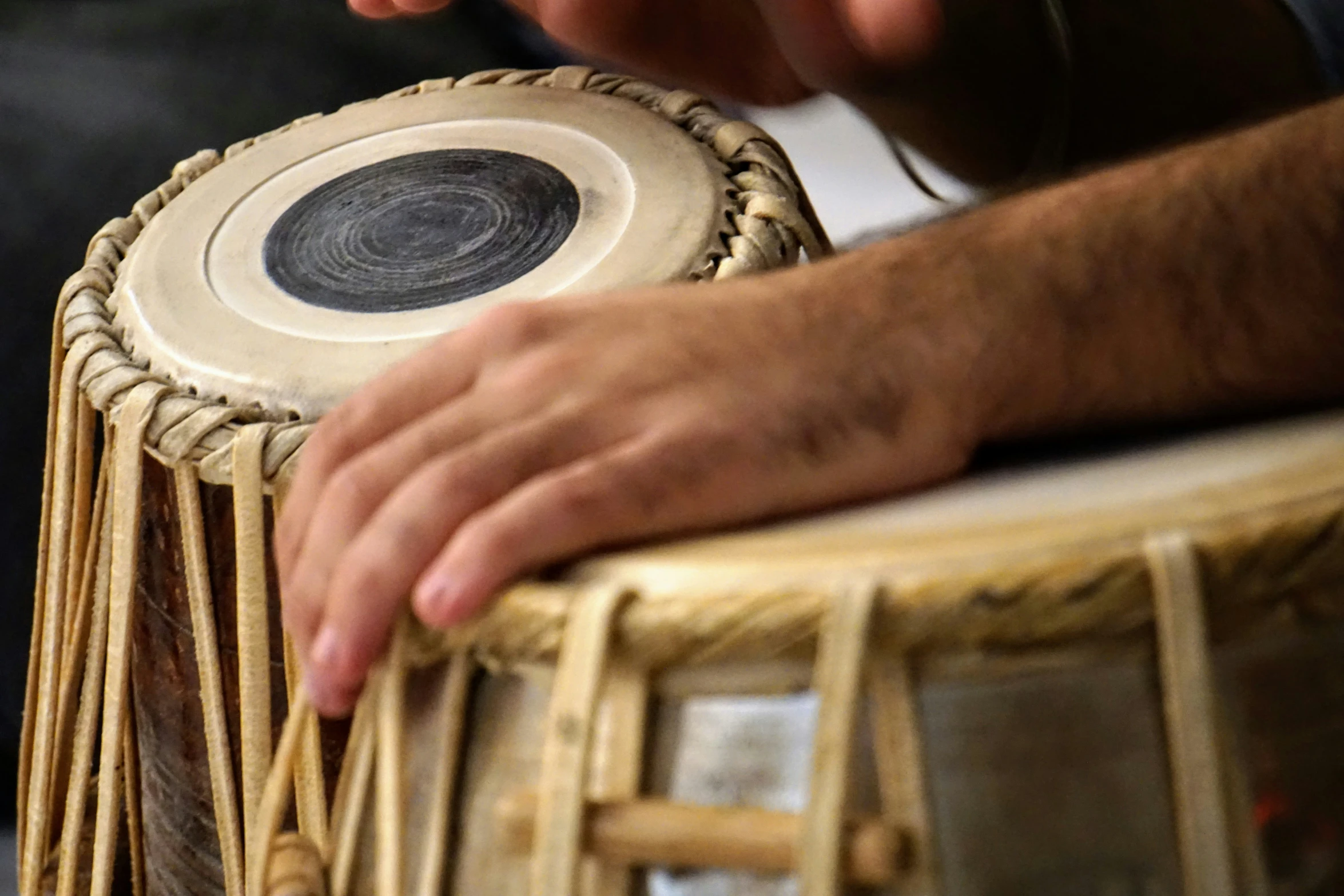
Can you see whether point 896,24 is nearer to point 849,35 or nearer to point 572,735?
point 849,35

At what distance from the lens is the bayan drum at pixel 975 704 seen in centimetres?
47

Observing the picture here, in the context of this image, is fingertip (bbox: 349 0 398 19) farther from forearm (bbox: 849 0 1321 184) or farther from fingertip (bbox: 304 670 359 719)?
fingertip (bbox: 304 670 359 719)

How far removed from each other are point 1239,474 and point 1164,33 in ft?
2.75

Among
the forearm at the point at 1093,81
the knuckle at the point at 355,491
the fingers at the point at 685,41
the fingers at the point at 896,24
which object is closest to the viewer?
the knuckle at the point at 355,491

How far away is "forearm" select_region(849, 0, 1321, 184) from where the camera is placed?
119 cm

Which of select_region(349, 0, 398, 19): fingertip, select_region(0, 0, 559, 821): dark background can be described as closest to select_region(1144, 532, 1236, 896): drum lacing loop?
select_region(349, 0, 398, 19): fingertip

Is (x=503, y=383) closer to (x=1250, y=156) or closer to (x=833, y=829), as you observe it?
(x=833, y=829)

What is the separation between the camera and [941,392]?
1.88 feet

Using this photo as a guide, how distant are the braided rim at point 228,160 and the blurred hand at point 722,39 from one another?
0.16 feet

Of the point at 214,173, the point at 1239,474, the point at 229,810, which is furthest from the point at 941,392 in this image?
the point at 214,173

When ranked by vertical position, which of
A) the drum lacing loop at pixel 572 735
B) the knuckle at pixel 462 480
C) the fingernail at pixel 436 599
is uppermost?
the knuckle at pixel 462 480

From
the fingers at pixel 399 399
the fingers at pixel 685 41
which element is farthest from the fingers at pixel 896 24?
the fingers at pixel 685 41

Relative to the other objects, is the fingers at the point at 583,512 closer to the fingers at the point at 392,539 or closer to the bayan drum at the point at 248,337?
the fingers at the point at 392,539

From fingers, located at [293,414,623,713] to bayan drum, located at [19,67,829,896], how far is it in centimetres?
21
